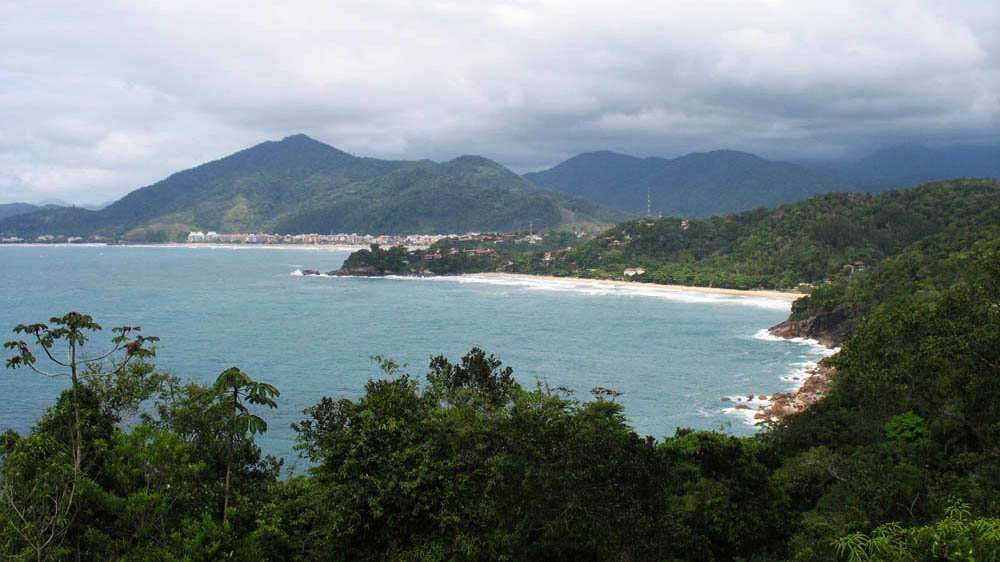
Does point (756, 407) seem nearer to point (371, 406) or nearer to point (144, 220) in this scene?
point (371, 406)

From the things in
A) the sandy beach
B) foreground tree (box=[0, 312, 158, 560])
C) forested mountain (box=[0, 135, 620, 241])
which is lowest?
the sandy beach

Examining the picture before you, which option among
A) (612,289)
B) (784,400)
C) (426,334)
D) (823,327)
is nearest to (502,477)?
(784,400)

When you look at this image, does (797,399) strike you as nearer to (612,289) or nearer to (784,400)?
(784,400)

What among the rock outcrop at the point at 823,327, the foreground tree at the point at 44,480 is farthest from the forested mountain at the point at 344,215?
the foreground tree at the point at 44,480

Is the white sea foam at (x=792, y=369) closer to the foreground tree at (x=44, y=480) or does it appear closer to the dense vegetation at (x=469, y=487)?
the dense vegetation at (x=469, y=487)

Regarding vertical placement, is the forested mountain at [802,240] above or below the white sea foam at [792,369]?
above

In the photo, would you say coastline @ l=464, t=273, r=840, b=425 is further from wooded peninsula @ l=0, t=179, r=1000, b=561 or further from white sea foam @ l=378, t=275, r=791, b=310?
white sea foam @ l=378, t=275, r=791, b=310

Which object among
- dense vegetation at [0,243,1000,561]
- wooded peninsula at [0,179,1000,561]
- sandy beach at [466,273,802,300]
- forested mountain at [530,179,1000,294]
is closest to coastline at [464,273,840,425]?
wooded peninsula at [0,179,1000,561]
